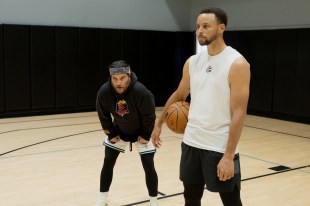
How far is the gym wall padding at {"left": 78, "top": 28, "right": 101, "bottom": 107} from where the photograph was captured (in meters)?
11.6

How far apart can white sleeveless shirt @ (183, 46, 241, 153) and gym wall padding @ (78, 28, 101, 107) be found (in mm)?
8997

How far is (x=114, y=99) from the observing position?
12.8 feet

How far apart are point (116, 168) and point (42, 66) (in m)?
5.71

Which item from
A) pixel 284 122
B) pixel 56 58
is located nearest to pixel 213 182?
pixel 284 122

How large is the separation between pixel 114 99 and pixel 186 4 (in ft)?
33.7

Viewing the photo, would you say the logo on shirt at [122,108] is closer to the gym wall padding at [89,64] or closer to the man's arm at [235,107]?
the man's arm at [235,107]

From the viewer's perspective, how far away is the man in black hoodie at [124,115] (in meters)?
3.87

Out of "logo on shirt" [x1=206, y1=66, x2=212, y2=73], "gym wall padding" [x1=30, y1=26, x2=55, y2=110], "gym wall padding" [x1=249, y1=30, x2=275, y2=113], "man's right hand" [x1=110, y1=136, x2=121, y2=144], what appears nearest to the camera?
"logo on shirt" [x1=206, y1=66, x2=212, y2=73]

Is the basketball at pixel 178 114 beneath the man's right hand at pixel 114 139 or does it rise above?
above

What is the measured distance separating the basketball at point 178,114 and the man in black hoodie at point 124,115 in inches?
26.2

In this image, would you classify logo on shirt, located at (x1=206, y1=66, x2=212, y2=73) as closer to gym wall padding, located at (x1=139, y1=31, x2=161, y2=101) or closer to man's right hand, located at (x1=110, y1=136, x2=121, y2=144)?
man's right hand, located at (x1=110, y1=136, x2=121, y2=144)

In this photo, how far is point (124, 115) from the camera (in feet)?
12.9

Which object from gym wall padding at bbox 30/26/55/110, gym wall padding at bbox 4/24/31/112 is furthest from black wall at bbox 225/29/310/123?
gym wall padding at bbox 4/24/31/112

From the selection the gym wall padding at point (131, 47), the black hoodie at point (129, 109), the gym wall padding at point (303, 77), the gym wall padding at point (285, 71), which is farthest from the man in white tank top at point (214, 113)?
the gym wall padding at point (131, 47)
